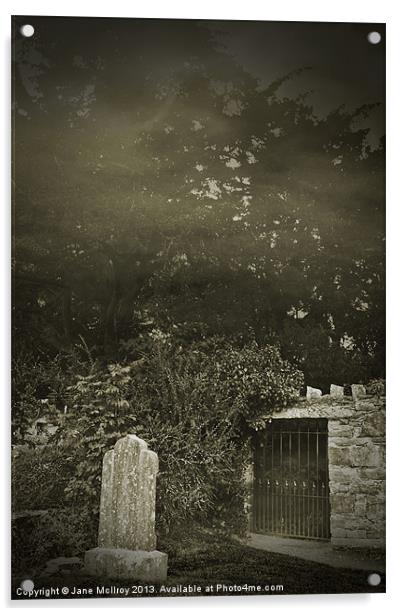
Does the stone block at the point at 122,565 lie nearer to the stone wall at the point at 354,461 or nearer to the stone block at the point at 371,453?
the stone wall at the point at 354,461

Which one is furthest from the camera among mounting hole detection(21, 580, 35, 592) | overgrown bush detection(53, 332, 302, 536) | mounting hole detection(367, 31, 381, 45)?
mounting hole detection(367, 31, 381, 45)

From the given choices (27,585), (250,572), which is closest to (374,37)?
(250,572)

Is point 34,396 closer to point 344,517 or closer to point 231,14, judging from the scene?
point 344,517

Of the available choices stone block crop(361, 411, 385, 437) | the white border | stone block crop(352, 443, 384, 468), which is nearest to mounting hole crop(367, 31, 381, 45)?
the white border

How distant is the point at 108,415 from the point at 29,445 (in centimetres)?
40

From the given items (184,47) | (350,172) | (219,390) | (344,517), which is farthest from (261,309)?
(184,47)

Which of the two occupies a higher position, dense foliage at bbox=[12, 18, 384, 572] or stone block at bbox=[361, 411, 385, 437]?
dense foliage at bbox=[12, 18, 384, 572]

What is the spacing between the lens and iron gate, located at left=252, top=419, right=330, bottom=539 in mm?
4098

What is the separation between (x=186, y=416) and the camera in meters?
4.12

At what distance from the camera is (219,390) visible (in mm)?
4141

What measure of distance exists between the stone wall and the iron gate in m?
0.04

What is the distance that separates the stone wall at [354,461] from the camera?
4.09 m

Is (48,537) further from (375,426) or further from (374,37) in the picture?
(374,37)

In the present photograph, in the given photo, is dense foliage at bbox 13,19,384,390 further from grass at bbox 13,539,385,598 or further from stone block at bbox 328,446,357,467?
grass at bbox 13,539,385,598
